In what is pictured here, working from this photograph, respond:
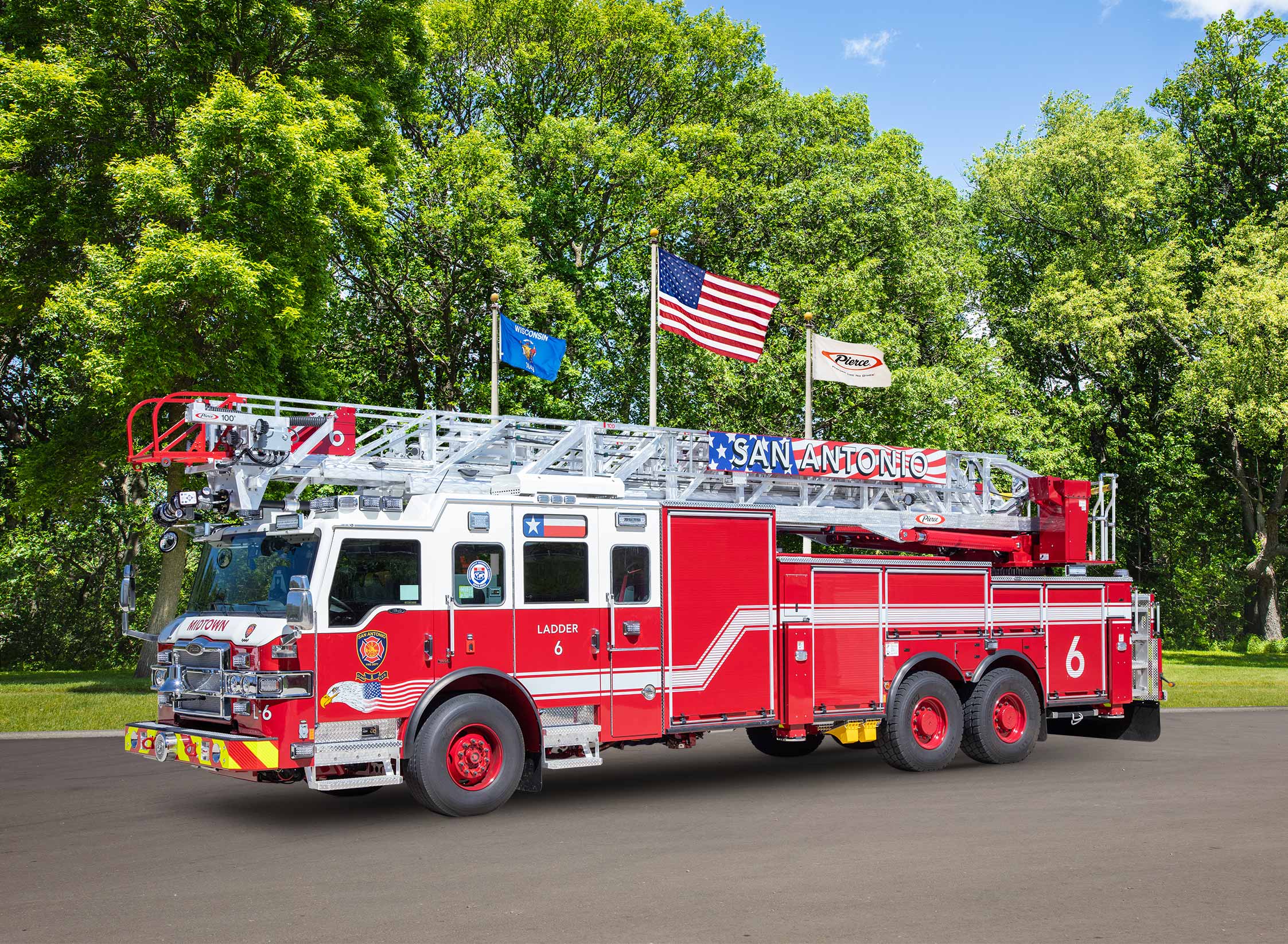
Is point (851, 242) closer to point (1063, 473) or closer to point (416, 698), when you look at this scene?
point (1063, 473)

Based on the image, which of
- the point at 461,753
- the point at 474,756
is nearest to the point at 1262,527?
the point at 474,756

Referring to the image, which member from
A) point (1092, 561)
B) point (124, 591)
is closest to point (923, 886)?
point (124, 591)

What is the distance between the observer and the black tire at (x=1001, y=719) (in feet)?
45.3

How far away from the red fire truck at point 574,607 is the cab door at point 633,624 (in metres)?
0.02

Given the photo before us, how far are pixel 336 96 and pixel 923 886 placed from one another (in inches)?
891

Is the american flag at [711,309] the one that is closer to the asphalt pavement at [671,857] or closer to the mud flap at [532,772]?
the asphalt pavement at [671,857]

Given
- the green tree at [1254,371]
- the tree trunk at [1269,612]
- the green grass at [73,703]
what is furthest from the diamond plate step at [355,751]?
the tree trunk at [1269,612]

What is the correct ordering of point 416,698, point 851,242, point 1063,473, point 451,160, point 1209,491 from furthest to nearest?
point 1209,491
point 1063,473
point 851,242
point 451,160
point 416,698

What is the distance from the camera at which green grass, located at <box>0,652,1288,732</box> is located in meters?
18.3

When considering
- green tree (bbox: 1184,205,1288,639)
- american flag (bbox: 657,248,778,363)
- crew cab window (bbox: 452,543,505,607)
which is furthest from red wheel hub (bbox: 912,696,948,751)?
green tree (bbox: 1184,205,1288,639)

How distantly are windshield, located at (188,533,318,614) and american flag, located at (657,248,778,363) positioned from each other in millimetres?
10281

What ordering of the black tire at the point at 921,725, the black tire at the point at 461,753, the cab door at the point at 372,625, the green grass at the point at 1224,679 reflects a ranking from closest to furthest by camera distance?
1. the cab door at the point at 372,625
2. the black tire at the point at 461,753
3. the black tire at the point at 921,725
4. the green grass at the point at 1224,679

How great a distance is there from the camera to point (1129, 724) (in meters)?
15.7

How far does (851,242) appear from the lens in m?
33.3
